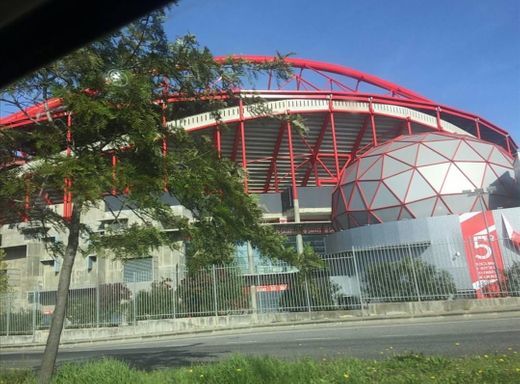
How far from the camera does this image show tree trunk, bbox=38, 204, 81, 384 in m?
7.11

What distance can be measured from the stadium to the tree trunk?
97 centimetres

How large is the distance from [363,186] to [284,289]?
1104 centimetres

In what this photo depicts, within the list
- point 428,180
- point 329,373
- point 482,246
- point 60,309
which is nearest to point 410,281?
point 482,246

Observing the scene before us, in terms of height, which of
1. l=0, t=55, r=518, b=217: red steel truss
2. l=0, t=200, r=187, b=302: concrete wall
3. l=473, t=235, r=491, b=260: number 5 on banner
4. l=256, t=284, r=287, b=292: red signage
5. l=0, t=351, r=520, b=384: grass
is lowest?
l=0, t=351, r=520, b=384: grass

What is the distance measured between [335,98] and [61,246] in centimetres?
3272

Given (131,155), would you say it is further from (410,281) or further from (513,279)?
(513,279)

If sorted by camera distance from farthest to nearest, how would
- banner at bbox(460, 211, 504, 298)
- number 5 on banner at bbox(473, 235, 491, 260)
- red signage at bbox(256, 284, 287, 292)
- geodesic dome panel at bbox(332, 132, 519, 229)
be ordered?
geodesic dome panel at bbox(332, 132, 519, 229), red signage at bbox(256, 284, 287, 292), number 5 on banner at bbox(473, 235, 491, 260), banner at bbox(460, 211, 504, 298)

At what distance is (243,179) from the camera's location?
330 inches

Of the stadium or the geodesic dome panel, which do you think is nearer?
the stadium

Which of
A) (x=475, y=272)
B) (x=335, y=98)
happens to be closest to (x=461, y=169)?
(x=475, y=272)

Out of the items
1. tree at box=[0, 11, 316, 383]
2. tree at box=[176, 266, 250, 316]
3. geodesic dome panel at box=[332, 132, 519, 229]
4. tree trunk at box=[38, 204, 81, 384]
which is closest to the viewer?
tree at box=[0, 11, 316, 383]

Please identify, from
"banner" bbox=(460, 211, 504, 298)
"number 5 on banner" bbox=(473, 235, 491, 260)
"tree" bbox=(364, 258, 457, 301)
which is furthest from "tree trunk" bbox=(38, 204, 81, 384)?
"number 5 on banner" bbox=(473, 235, 491, 260)

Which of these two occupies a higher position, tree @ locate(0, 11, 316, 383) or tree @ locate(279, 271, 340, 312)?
tree @ locate(0, 11, 316, 383)

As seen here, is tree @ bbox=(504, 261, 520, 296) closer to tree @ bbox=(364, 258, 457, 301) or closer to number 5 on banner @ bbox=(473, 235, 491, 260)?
number 5 on banner @ bbox=(473, 235, 491, 260)
